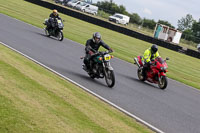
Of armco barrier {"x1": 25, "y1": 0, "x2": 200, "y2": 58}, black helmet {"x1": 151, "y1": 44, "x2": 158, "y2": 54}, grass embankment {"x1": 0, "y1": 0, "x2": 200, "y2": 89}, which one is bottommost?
grass embankment {"x1": 0, "y1": 0, "x2": 200, "y2": 89}

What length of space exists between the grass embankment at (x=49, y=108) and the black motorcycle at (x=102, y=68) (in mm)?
1594

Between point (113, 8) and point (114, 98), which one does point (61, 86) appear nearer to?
point (114, 98)

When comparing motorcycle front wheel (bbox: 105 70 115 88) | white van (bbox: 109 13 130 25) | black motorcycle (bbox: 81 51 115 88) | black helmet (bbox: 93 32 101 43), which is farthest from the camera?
white van (bbox: 109 13 130 25)

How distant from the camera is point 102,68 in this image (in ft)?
38.9

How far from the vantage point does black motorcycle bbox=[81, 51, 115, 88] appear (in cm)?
1144

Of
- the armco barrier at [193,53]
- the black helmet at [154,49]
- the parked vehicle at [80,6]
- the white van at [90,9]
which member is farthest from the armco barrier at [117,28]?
the black helmet at [154,49]

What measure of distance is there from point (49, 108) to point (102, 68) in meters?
4.92

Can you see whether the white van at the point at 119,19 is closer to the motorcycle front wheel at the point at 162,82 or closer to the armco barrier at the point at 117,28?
the armco barrier at the point at 117,28

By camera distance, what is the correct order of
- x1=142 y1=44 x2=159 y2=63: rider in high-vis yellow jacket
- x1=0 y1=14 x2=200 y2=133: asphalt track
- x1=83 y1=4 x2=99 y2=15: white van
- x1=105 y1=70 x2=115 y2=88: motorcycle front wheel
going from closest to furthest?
x1=0 y1=14 x2=200 y2=133: asphalt track < x1=105 y1=70 x2=115 y2=88: motorcycle front wheel < x1=142 y1=44 x2=159 y2=63: rider in high-vis yellow jacket < x1=83 y1=4 x2=99 y2=15: white van

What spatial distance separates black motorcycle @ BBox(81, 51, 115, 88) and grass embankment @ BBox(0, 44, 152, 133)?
1.59m

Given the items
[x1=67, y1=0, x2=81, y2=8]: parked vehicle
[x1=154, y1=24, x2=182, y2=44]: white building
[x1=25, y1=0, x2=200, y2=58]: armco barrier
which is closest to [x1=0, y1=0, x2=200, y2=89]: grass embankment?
[x1=25, y1=0, x2=200, y2=58]: armco barrier

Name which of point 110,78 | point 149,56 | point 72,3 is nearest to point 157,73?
point 149,56

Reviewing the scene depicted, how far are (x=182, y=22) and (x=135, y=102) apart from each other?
143434 millimetres

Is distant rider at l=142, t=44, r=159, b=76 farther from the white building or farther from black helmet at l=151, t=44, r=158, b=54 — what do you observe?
the white building
